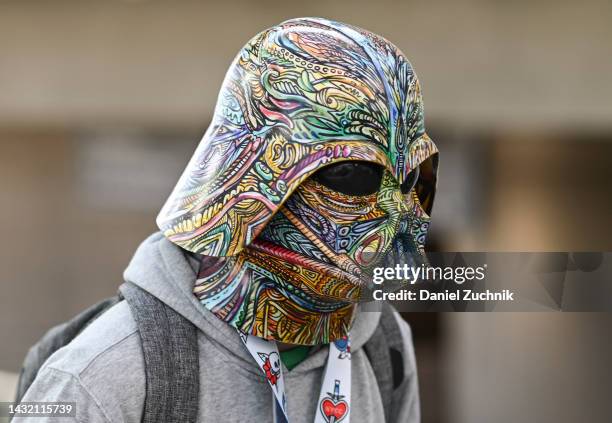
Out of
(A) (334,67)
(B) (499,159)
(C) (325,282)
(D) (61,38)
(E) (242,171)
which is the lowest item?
(C) (325,282)

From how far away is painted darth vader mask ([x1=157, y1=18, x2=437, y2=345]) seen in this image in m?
1.47

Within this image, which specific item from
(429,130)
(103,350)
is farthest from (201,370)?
(429,130)

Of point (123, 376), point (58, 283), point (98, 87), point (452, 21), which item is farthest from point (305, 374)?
point (58, 283)

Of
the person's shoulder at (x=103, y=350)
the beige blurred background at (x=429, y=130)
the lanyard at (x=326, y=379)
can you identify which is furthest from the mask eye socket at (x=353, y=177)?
the beige blurred background at (x=429, y=130)

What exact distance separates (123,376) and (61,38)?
16.1 ft

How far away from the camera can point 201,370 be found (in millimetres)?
1558

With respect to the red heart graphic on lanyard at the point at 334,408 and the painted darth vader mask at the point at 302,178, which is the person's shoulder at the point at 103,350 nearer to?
the painted darth vader mask at the point at 302,178

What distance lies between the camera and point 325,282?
5.08ft

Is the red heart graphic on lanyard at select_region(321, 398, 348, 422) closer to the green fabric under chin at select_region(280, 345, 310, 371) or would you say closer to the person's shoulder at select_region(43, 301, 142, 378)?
the green fabric under chin at select_region(280, 345, 310, 371)

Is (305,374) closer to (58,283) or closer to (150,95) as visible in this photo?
(150,95)

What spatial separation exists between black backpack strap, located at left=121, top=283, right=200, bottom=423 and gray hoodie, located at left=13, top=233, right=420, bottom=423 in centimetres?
2

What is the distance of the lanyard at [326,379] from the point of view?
1557 millimetres

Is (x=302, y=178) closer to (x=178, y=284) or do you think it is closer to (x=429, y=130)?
(x=178, y=284)

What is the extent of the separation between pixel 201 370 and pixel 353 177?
46 cm
